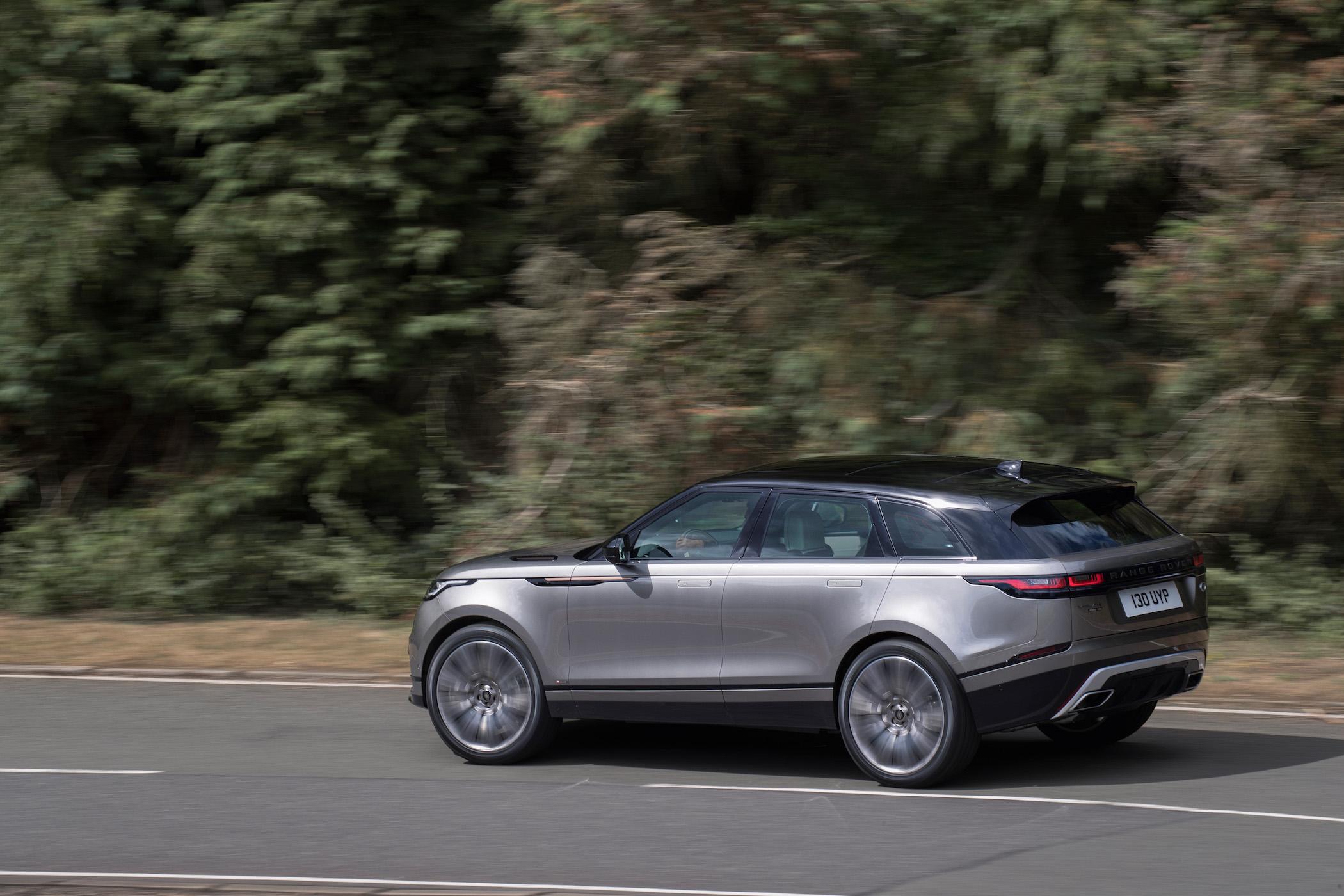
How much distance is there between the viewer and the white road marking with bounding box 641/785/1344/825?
700cm

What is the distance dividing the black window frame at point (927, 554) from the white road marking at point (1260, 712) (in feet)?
9.62

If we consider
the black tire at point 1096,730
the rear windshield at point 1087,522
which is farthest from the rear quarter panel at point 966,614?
the black tire at point 1096,730

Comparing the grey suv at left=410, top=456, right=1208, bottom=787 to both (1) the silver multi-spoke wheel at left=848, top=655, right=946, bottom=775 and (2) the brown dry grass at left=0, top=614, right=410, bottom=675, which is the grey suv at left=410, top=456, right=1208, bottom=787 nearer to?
(1) the silver multi-spoke wheel at left=848, top=655, right=946, bottom=775

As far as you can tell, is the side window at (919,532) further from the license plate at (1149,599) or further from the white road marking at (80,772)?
the white road marking at (80,772)

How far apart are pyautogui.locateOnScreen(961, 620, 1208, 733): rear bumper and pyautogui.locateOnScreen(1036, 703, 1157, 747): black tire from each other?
3.21ft

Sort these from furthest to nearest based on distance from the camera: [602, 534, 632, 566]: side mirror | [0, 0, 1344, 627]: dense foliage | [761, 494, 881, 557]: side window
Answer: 1. [0, 0, 1344, 627]: dense foliage
2. [602, 534, 632, 566]: side mirror
3. [761, 494, 881, 557]: side window

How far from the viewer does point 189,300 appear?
606 inches

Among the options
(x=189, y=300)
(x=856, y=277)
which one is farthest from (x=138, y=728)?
(x=856, y=277)

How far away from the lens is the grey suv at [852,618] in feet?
24.1

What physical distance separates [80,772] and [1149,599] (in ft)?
18.6

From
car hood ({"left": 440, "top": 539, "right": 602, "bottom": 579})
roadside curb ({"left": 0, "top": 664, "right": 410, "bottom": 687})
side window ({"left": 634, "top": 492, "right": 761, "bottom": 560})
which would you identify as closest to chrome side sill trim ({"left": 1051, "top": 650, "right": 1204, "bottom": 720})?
side window ({"left": 634, "top": 492, "right": 761, "bottom": 560})

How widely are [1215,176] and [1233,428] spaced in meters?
2.06

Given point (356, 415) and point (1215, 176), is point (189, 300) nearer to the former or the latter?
point (356, 415)

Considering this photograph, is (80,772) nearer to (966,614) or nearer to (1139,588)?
(966,614)
